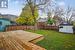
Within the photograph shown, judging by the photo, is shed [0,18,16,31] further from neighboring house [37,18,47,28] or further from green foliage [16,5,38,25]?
neighboring house [37,18,47,28]

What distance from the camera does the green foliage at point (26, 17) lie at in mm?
6429

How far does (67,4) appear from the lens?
5.82 metres

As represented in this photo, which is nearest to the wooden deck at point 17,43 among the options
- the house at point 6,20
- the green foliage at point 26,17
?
the green foliage at point 26,17

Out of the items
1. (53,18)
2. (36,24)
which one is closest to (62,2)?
(53,18)

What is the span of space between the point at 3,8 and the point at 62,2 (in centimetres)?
213

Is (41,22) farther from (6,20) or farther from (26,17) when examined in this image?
(6,20)

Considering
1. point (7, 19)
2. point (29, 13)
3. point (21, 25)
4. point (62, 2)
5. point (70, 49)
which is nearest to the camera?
point (70, 49)

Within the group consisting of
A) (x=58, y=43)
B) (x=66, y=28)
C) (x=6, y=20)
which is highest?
(x=6, y=20)

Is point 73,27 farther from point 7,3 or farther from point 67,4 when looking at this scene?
point 7,3

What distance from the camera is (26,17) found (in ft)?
22.5

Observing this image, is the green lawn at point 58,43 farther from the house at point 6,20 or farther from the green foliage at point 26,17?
the house at point 6,20

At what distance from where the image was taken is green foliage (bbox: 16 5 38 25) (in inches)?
253

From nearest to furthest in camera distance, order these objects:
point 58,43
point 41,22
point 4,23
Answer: point 58,43
point 41,22
point 4,23

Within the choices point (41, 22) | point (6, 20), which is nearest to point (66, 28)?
point (41, 22)
